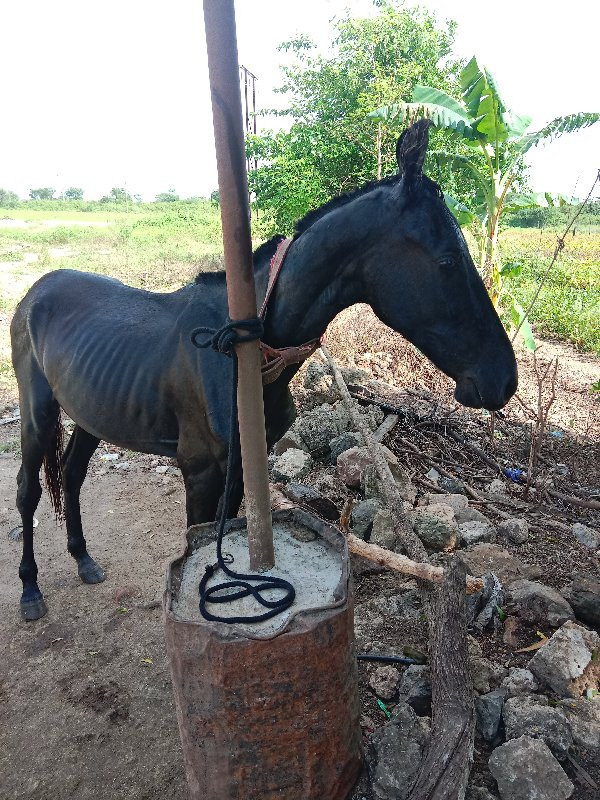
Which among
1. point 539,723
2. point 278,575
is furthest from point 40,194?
point 539,723

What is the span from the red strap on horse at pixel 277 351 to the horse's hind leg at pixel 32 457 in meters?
1.87

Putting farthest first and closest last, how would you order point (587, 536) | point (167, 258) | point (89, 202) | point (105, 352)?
point (89, 202) < point (167, 258) < point (587, 536) < point (105, 352)

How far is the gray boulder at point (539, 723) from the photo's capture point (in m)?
2.12

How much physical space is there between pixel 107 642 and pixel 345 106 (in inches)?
479

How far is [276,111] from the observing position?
13922mm

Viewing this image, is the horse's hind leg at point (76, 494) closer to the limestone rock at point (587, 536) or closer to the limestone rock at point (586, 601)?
the limestone rock at point (586, 601)

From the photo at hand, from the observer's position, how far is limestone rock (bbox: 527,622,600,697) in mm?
2361

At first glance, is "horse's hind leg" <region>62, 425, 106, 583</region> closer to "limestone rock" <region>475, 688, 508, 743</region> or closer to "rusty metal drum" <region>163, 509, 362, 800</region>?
"rusty metal drum" <region>163, 509, 362, 800</region>

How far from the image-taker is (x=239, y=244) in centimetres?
162

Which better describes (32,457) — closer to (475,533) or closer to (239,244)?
(239,244)

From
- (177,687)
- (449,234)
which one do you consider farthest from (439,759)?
(449,234)

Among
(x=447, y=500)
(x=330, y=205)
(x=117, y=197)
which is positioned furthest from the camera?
(x=117, y=197)

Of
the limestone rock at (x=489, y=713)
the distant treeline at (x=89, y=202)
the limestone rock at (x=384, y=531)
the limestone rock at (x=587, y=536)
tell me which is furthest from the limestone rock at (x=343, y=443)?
the distant treeline at (x=89, y=202)

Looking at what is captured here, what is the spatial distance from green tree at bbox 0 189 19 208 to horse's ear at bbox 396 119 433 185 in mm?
48818
